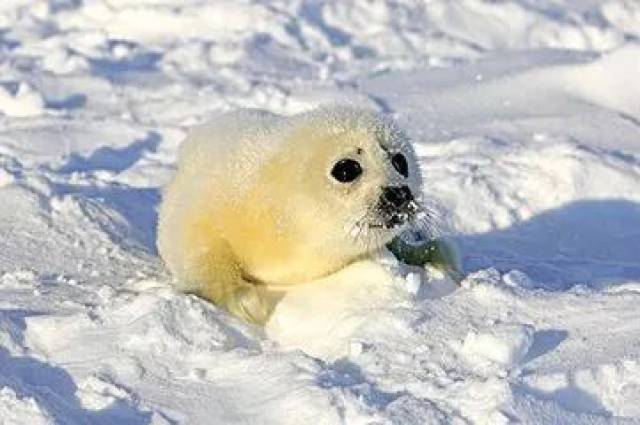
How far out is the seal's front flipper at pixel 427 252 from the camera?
3541mm

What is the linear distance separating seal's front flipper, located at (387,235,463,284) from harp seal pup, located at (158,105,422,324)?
193 millimetres

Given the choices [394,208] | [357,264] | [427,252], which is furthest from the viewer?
[427,252]

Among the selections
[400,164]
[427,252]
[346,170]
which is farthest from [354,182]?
[427,252]

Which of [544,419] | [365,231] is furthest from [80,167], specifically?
[544,419]

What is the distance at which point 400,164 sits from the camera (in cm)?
342

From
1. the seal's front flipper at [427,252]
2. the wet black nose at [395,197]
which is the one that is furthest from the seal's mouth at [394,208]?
the seal's front flipper at [427,252]

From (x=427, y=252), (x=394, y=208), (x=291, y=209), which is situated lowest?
(x=427, y=252)

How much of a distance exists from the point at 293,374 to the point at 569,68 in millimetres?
3449

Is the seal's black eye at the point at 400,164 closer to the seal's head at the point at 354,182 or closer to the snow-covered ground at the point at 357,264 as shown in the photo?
the seal's head at the point at 354,182

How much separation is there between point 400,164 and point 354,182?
5.8 inches

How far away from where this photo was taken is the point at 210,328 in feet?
10.1

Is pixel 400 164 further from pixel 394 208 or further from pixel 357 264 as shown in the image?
pixel 357 264

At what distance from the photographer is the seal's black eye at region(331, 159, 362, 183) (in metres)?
3.35

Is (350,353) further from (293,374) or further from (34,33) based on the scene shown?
(34,33)
